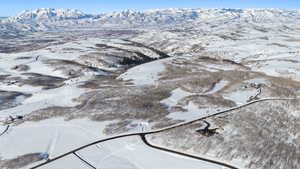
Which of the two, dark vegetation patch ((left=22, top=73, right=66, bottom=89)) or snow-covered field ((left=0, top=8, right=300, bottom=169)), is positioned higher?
snow-covered field ((left=0, top=8, right=300, bottom=169))

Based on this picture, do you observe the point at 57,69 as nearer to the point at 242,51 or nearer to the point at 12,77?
the point at 12,77

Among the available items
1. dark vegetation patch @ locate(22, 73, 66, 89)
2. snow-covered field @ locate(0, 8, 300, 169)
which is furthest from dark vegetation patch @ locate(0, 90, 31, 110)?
dark vegetation patch @ locate(22, 73, 66, 89)

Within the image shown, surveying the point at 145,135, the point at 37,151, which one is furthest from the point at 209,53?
the point at 37,151

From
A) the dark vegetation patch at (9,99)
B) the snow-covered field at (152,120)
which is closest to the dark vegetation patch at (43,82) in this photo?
the snow-covered field at (152,120)

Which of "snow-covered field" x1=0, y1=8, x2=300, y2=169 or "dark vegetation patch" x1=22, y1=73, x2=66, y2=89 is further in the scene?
"dark vegetation patch" x1=22, y1=73, x2=66, y2=89

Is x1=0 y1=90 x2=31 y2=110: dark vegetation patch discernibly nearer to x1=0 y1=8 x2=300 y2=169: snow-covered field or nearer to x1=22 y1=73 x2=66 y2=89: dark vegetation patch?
x1=0 y1=8 x2=300 y2=169: snow-covered field

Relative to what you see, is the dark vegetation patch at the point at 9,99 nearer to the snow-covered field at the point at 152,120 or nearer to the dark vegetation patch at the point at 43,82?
the snow-covered field at the point at 152,120

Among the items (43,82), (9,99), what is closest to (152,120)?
(9,99)

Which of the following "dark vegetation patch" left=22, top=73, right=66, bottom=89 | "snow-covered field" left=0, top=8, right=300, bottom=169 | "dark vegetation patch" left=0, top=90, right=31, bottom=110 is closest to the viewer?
"snow-covered field" left=0, top=8, right=300, bottom=169

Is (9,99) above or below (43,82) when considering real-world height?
above

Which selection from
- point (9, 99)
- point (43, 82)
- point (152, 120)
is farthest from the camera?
point (43, 82)

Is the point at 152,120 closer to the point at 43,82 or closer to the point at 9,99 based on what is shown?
the point at 9,99
